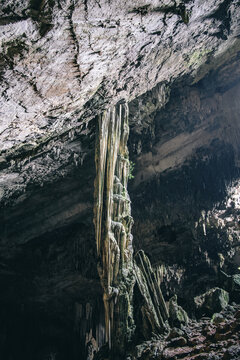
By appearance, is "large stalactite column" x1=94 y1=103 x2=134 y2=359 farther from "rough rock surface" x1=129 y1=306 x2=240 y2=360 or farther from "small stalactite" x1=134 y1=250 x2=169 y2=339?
"rough rock surface" x1=129 y1=306 x2=240 y2=360

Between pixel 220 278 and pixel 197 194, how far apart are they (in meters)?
1.78

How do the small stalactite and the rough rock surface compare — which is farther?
the small stalactite

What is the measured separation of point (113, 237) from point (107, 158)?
955 mm

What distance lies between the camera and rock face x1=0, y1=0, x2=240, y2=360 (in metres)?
1.55

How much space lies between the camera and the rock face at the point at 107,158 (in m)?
1.55

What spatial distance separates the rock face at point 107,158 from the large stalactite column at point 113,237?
26 millimetres

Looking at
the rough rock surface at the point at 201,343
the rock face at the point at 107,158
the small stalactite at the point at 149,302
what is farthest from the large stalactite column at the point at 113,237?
the rough rock surface at the point at 201,343

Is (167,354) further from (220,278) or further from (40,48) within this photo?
(40,48)

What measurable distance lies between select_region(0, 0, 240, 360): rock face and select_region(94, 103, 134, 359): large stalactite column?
26 millimetres

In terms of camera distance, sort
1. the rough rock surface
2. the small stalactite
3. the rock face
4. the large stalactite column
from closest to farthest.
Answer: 1. the rock face
2. the rough rock surface
3. the large stalactite column
4. the small stalactite

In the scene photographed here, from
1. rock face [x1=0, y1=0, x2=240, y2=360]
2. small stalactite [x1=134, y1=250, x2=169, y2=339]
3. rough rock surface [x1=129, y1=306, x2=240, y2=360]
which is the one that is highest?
rock face [x1=0, y1=0, x2=240, y2=360]

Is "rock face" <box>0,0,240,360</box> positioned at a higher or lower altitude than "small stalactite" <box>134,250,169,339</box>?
higher

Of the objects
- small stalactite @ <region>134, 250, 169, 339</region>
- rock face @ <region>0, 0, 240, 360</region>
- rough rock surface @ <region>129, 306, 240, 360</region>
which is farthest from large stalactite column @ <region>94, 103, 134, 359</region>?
rough rock surface @ <region>129, 306, 240, 360</region>

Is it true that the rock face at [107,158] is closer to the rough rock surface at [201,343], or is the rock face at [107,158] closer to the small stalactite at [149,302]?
the small stalactite at [149,302]
